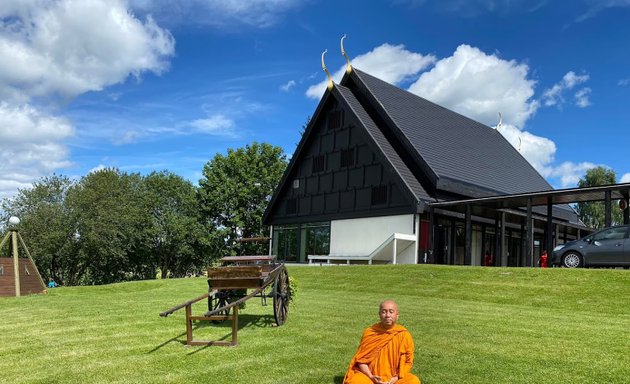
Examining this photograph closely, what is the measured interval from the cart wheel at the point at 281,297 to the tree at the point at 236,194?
33266mm

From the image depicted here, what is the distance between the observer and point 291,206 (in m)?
33.7

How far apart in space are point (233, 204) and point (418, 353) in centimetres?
3743

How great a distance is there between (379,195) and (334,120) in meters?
6.11

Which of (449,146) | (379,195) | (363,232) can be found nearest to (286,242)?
(363,232)

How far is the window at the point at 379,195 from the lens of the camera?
2716 centimetres

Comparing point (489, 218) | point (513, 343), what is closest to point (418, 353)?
point (513, 343)

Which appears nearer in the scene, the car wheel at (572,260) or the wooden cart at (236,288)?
the wooden cart at (236,288)

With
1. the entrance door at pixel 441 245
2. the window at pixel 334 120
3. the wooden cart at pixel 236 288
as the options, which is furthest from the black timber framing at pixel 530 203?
the wooden cart at pixel 236 288

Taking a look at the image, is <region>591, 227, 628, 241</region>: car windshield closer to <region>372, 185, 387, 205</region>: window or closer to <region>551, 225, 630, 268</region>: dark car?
<region>551, 225, 630, 268</region>: dark car

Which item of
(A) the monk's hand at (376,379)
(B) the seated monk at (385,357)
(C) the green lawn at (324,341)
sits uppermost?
(B) the seated monk at (385,357)

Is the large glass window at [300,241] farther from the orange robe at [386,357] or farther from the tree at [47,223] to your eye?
the orange robe at [386,357]

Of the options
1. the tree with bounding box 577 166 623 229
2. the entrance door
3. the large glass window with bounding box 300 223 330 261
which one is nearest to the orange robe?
the entrance door

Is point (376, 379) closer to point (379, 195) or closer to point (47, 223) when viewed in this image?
point (379, 195)

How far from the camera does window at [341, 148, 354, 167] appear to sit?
29.4 m
